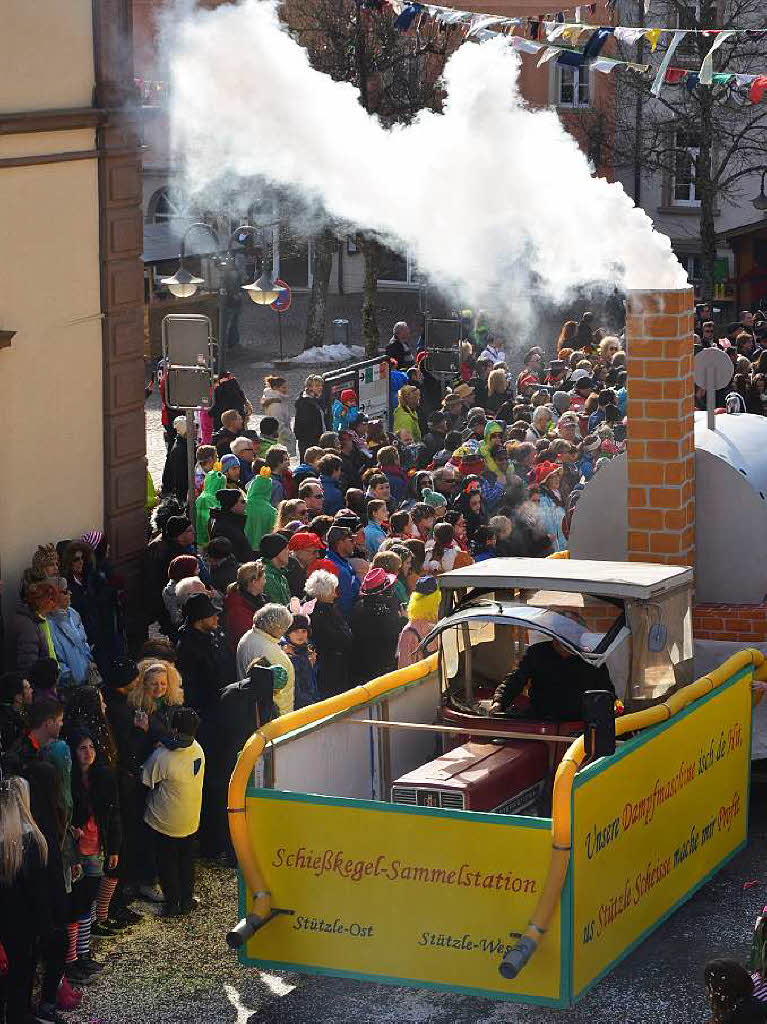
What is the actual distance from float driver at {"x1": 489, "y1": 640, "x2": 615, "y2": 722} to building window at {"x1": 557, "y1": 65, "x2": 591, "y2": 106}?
3257 centimetres

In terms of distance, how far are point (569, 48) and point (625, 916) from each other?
10197 mm

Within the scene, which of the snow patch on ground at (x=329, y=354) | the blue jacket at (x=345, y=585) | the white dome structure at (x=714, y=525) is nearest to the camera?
the white dome structure at (x=714, y=525)

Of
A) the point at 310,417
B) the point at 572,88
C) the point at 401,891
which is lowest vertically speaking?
the point at 401,891

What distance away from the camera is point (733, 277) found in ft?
134

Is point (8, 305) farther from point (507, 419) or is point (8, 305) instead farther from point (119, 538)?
point (507, 419)

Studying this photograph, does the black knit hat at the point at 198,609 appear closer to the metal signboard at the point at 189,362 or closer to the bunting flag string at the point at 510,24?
the metal signboard at the point at 189,362

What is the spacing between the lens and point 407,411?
20.3 metres

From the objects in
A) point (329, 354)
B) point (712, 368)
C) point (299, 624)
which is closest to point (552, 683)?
point (299, 624)

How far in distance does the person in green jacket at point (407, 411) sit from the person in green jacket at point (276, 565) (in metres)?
7.47

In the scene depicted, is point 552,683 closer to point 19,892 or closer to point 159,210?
point 19,892

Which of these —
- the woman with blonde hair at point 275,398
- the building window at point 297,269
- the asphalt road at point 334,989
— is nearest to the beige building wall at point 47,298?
the asphalt road at point 334,989

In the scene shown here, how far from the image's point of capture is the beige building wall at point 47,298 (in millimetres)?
12875

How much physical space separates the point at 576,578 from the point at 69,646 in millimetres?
3314

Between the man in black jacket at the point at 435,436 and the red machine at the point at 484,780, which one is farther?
the man in black jacket at the point at 435,436
